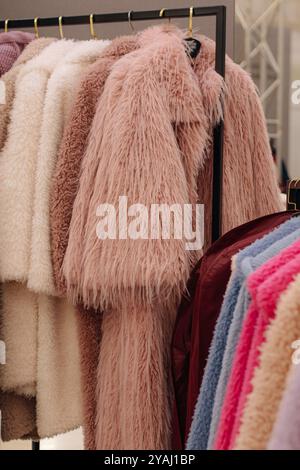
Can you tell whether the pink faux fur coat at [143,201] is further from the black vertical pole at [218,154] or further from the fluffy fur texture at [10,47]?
the fluffy fur texture at [10,47]

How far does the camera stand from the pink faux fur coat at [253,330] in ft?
2.00

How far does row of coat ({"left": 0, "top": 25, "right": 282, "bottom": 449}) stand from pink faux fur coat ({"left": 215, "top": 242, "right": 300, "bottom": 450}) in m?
0.22

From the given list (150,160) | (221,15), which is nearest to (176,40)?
(221,15)

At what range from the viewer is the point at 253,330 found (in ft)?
2.17

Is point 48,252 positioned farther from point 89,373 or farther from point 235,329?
point 235,329

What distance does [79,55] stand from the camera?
1089 millimetres

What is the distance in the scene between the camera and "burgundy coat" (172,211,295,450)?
88 cm

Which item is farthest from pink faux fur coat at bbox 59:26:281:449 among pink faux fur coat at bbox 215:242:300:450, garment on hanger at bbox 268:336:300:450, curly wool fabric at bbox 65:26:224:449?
garment on hanger at bbox 268:336:300:450

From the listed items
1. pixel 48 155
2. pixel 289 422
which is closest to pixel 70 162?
pixel 48 155

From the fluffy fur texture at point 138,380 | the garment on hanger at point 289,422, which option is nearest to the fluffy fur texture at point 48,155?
the fluffy fur texture at point 138,380

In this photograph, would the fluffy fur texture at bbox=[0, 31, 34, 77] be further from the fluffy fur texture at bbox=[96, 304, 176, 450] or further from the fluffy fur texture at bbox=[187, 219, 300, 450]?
the fluffy fur texture at bbox=[187, 219, 300, 450]
